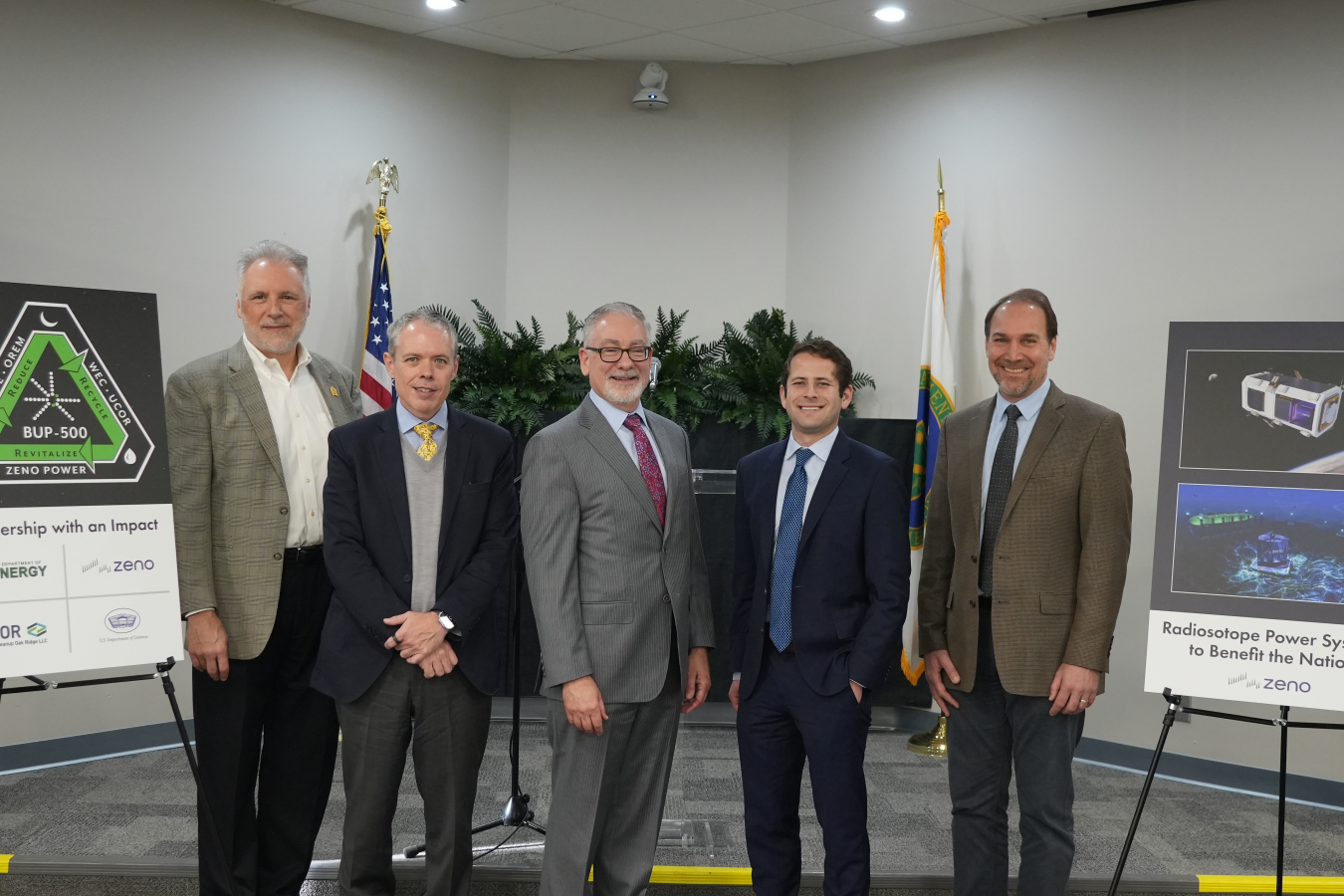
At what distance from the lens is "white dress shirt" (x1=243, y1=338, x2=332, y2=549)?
3148 millimetres

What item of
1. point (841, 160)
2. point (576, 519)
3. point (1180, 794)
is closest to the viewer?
point (576, 519)

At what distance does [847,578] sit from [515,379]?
3172mm

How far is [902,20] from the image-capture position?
5.46 meters

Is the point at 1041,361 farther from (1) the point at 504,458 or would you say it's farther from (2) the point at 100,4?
(2) the point at 100,4

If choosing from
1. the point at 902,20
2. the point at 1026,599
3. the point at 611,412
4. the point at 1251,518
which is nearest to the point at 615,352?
the point at 611,412

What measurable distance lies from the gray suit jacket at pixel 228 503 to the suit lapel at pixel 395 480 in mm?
361

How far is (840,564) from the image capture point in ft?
9.62

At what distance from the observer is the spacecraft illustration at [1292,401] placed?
2.89 metres

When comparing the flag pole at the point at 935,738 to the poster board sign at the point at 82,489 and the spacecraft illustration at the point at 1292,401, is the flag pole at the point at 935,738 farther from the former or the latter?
the poster board sign at the point at 82,489

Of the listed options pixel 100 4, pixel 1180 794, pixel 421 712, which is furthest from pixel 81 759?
pixel 1180 794

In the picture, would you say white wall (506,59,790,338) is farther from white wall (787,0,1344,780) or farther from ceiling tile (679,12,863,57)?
ceiling tile (679,12,863,57)

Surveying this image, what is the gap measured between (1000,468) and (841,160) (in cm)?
361

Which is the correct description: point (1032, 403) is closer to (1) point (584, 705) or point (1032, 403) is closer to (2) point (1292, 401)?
(2) point (1292, 401)

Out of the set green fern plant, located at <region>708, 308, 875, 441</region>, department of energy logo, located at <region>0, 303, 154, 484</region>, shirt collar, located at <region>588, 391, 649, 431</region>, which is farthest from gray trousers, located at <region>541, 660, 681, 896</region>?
green fern plant, located at <region>708, 308, 875, 441</region>
